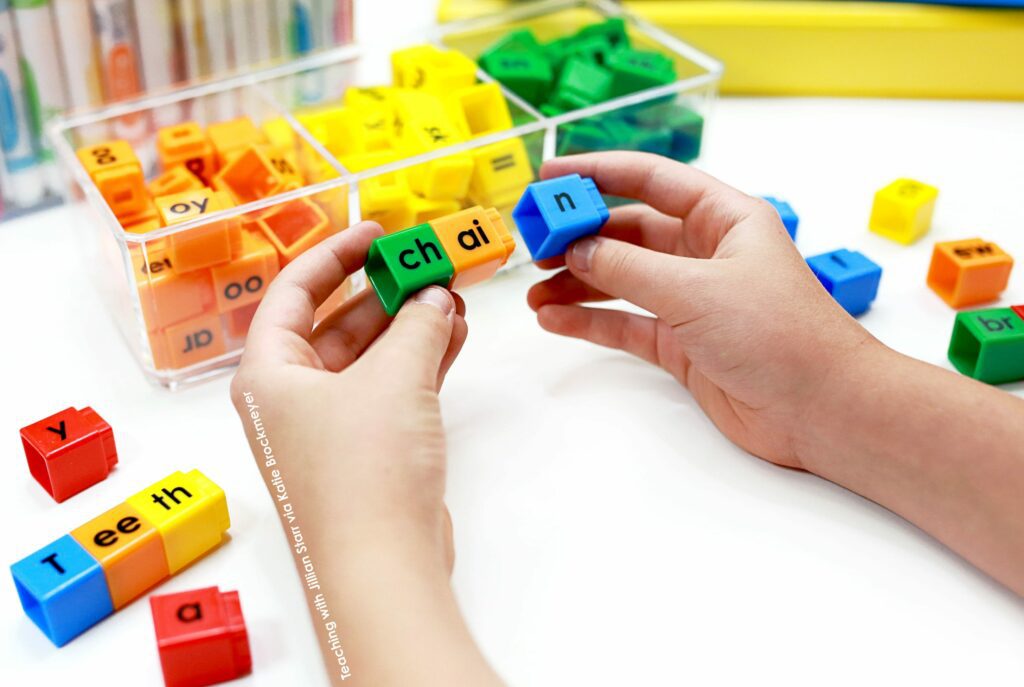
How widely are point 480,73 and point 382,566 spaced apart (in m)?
0.87

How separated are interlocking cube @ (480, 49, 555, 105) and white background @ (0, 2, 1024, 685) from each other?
0.92ft

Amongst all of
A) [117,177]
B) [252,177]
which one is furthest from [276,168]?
[117,177]

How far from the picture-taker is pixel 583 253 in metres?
1.02

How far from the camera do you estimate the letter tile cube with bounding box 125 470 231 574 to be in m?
0.86

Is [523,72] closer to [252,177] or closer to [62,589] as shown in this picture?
[252,177]

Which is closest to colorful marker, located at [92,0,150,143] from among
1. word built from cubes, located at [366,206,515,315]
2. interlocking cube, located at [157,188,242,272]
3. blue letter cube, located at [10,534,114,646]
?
interlocking cube, located at [157,188,242,272]

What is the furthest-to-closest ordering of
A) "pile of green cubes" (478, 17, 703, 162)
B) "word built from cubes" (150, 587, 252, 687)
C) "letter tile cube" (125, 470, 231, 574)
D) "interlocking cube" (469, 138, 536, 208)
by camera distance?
"pile of green cubes" (478, 17, 703, 162)
"interlocking cube" (469, 138, 536, 208)
"letter tile cube" (125, 470, 231, 574)
"word built from cubes" (150, 587, 252, 687)

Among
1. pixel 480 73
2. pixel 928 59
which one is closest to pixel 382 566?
pixel 480 73

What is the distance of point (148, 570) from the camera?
0.86 metres

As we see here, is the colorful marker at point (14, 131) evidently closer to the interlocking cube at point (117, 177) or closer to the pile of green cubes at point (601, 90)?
the interlocking cube at point (117, 177)

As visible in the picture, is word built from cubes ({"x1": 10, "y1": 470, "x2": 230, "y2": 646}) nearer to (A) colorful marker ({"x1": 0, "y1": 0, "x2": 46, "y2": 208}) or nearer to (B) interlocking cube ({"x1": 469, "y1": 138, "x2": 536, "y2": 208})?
(B) interlocking cube ({"x1": 469, "y1": 138, "x2": 536, "y2": 208})

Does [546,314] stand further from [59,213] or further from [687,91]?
[59,213]

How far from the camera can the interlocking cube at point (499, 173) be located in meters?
1.23

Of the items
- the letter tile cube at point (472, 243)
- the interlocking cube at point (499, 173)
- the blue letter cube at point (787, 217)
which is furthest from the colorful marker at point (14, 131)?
the blue letter cube at point (787, 217)
